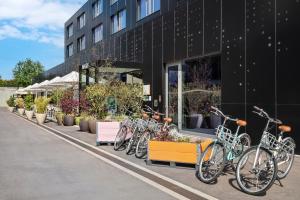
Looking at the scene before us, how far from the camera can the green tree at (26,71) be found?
89.0 metres

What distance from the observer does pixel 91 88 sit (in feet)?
63.9

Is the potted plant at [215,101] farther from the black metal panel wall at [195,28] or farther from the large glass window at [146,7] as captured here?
the large glass window at [146,7]

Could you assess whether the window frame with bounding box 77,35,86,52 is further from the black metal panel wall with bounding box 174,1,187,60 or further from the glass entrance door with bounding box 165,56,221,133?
the black metal panel wall with bounding box 174,1,187,60

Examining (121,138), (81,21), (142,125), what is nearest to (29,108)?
(81,21)

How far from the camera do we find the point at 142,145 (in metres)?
10.9

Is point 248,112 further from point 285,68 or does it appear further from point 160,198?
point 160,198

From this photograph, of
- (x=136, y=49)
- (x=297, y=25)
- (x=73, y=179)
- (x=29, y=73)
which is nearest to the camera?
(x=73, y=179)

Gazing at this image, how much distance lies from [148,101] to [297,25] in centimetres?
1043

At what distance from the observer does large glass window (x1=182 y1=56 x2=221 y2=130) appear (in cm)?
1548

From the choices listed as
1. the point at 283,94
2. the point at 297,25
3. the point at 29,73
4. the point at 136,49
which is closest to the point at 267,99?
the point at 283,94

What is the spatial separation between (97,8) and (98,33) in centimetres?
256

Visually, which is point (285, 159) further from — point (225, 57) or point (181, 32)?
point (181, 32)

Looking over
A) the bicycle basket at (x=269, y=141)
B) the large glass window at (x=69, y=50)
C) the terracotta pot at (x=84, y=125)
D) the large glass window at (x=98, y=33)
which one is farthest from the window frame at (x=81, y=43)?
the bicycle basket at (x=269, y=141)

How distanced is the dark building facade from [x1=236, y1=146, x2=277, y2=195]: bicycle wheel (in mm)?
4286
